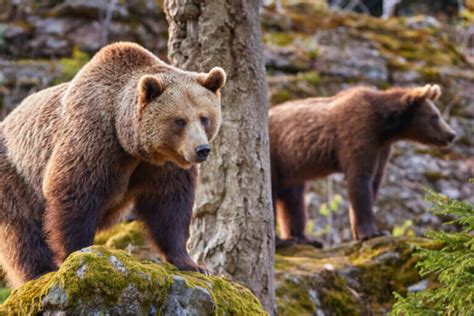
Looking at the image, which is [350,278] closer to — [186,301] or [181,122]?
[181,122]

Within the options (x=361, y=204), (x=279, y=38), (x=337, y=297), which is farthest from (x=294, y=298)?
(x=279, y=38)

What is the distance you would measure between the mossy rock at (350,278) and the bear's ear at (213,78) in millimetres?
2896

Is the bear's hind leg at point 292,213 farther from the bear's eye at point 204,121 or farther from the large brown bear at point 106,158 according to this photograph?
the bear's eye at point 204,121

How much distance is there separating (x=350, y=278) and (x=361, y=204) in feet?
6.56

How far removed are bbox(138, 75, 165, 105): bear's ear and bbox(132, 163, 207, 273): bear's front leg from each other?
0.61 m

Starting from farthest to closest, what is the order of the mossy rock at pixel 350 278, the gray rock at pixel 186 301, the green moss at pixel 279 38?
the green moss at pixel 279 38 → the mossy rock at pixel 350 278 → the gray rock at pixel 186 301

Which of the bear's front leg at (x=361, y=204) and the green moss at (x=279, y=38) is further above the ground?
the green moss at (x=279, y=38)

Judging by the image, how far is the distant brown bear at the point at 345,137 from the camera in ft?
36.9

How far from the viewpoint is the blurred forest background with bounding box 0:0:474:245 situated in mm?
15180

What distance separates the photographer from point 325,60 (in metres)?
18.2

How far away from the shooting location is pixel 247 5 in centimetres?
774

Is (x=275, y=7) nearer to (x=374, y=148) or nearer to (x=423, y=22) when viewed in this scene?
(x=423, y=22)

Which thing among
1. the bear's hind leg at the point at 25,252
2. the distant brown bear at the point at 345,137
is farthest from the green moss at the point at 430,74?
the bear's hind leg at the point at 25,252

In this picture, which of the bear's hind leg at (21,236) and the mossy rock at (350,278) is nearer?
the bear's hind leg at (21,236)
